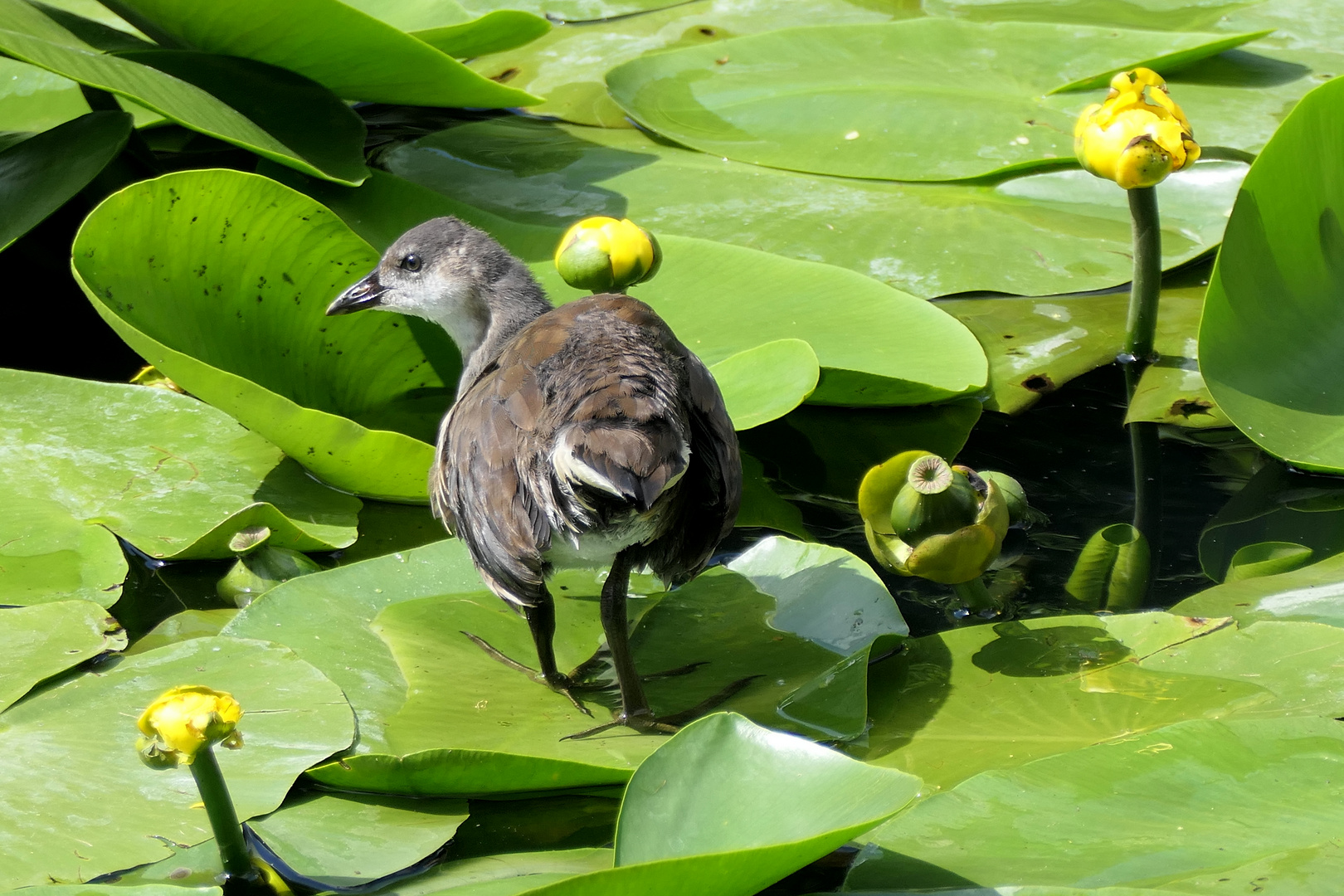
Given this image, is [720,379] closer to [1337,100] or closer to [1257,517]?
[1257,517]

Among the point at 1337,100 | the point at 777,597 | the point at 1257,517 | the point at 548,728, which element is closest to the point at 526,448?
the point at 548,728

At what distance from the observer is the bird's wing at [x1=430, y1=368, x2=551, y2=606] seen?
1507mm

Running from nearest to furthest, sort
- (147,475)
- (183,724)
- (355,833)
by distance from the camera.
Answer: (183,724) < (355,833) < (147,475)

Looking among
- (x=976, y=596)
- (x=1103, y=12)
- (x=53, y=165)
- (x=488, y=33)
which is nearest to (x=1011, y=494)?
(x=976, y=596)

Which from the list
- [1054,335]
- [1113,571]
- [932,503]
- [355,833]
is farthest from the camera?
[1054,335]

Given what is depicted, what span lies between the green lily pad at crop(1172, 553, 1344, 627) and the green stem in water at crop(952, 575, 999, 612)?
26 centimetres

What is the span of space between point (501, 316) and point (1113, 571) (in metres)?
1.12

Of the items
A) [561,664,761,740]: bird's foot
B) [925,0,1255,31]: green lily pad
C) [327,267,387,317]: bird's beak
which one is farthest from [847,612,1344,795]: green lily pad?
[925,0,1255,31]: green lily pad

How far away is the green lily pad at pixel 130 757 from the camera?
1307 mm

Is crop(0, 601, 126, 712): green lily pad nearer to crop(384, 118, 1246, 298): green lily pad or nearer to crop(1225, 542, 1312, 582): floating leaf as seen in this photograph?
crop(384, 118, 1246, 298): green lily pad

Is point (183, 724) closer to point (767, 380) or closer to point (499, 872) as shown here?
point (499, 872)

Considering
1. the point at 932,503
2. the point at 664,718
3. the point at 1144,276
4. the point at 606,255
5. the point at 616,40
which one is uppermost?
the point at 616,40

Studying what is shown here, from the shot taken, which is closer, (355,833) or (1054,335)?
(355,833)

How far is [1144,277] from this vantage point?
2211 mm
